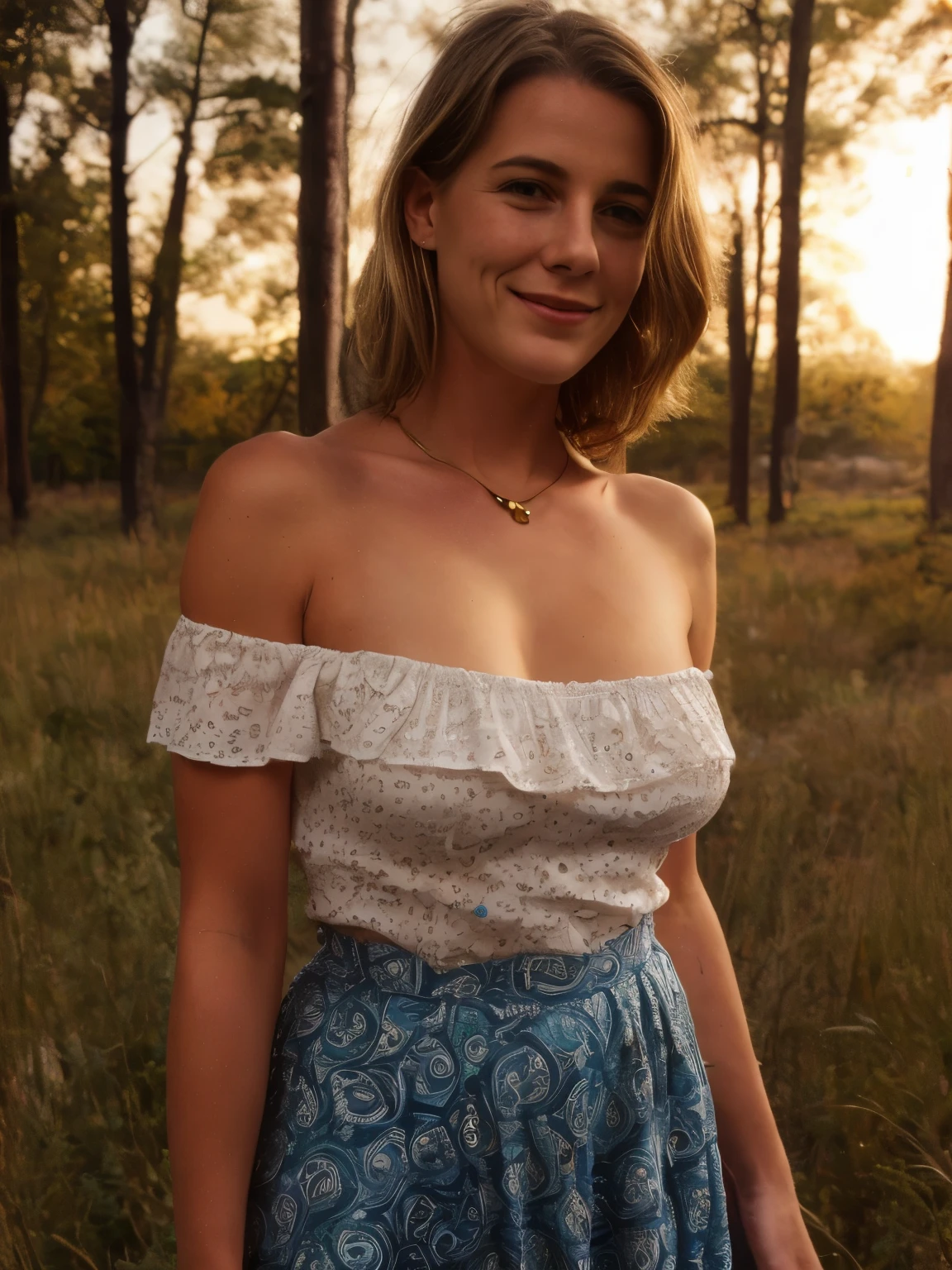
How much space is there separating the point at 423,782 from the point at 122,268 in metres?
1.72

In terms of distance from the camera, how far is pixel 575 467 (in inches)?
54.6

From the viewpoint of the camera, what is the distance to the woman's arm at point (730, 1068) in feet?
4.11

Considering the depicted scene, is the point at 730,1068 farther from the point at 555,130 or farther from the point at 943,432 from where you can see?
the point at 943,432

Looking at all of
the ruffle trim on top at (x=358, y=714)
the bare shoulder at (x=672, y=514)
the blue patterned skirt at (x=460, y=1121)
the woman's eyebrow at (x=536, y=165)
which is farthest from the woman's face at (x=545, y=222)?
the blue patterned skirt at (x=460, y=1121)

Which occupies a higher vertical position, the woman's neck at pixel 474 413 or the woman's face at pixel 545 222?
the woman's face at pixel 545 222

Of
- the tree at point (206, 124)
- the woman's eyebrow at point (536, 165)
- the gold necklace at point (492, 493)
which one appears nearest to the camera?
the woman's eyebrow at point (536, 165)

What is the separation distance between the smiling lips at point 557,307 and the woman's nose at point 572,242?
0.03m

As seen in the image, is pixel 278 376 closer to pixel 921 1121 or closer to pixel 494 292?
pixel 494 292

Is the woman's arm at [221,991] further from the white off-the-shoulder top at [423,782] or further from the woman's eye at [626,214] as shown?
the woman's eye at [626,214]

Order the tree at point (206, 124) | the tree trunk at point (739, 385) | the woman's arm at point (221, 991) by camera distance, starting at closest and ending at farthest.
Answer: the woman's arm at point (221, 991), the tree at point (206, 124), the tree trunk at point (739, 385)

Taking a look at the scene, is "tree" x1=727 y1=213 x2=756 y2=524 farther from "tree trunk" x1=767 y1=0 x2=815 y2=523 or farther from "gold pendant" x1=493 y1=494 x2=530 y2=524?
"gold pendant" x1=493 y1=494 x2=530 y2=524

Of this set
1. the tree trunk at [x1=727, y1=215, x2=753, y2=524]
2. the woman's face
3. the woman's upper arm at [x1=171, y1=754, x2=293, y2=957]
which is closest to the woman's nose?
the woman's face

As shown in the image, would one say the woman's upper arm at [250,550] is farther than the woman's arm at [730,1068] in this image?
No

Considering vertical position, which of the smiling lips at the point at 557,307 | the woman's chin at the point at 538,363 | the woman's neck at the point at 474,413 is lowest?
the woman's neck at the point at 474,413
